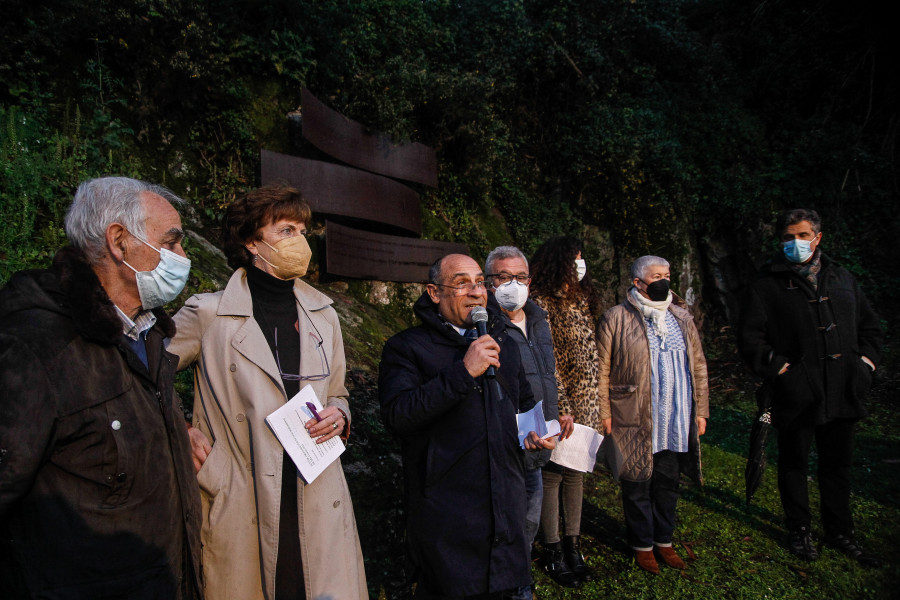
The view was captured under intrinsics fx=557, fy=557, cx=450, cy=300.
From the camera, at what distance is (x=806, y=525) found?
13.9ft

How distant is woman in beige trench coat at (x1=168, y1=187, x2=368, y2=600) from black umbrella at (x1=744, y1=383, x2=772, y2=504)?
3.26 metres

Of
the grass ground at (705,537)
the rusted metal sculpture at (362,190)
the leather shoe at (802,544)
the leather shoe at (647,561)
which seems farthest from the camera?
the rusted metal sculpture at (362,190)

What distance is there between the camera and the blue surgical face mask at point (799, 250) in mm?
4250

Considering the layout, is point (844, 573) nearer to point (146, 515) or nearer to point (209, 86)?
point (146, 515)

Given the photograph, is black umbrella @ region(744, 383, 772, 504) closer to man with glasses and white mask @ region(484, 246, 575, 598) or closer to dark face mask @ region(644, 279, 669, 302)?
dark face mask @ region(644, 279, 669, 302)

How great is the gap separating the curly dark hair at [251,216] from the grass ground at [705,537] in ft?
6.00

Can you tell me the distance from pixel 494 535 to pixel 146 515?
1.40m

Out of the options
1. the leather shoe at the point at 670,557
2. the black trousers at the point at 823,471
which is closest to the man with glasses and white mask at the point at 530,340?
the leather shoe at the point at 670,557

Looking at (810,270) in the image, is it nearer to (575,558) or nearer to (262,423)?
(575,558)

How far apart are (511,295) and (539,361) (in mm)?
471

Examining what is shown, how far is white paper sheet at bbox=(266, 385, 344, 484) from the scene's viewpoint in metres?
2.22

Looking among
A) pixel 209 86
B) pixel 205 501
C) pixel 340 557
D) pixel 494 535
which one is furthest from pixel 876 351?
pixel 209 86

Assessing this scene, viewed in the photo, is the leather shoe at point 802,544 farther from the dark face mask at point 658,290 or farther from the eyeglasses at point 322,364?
the eyeglasses at point 322,364

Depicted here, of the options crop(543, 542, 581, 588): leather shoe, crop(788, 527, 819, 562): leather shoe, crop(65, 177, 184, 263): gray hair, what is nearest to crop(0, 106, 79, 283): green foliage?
crop(65, 177, 184, 263): gray hair
